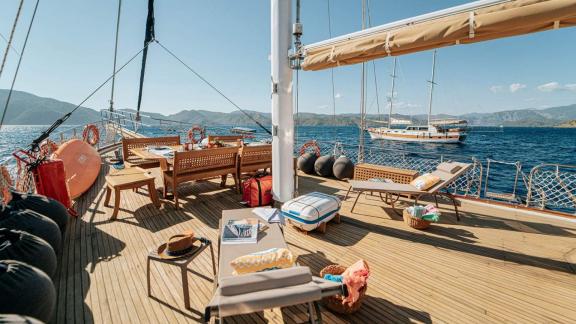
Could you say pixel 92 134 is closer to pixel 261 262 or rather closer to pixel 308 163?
pixel 308 163

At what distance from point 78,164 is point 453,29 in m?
6.70

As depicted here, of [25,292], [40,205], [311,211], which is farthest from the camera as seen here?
[311,211]

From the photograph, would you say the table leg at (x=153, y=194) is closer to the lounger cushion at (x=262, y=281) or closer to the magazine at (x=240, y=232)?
the magazine at (x=240, y=232)

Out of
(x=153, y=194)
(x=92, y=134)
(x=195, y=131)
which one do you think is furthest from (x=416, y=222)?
(x=92, y=134)

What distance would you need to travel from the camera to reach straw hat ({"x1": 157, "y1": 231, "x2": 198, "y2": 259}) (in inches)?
86.2

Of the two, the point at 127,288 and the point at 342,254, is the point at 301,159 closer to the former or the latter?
the point at 342,254

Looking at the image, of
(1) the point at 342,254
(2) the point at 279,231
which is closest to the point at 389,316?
(1) the point at 342,254

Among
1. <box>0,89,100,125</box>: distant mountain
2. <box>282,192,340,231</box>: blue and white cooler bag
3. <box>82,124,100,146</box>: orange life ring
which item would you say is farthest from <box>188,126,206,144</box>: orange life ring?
<box>0,89,100,125</box>: distant mountain

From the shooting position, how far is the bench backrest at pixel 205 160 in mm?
4472

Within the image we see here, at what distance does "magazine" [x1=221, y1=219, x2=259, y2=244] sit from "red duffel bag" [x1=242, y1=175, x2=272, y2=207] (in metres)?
1.81

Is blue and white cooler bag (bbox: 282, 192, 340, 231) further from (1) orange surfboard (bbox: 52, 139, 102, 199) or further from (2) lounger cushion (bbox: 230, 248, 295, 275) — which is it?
(1) orange surfboard (bbox: 52, 139, 102, 199)

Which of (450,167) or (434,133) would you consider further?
(434,133)

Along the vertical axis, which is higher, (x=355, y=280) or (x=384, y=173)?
(x=384, y=173)

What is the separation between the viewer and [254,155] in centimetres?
565
